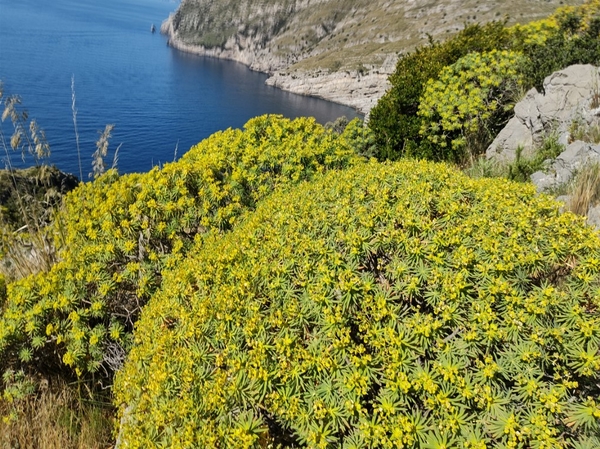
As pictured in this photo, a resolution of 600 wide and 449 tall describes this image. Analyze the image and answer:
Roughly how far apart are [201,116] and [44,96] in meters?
25.2

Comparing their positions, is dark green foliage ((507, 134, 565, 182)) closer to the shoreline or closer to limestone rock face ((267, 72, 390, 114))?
the shoreline

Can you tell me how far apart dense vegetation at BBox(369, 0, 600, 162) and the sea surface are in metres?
19.8

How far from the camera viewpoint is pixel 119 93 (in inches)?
2872

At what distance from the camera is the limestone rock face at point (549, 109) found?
8.49 m

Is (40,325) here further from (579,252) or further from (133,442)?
(579,252)

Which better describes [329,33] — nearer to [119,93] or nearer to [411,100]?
[119,93]

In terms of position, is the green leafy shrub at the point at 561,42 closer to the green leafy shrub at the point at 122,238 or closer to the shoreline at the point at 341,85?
the green leafy shrub at the point at 122,238

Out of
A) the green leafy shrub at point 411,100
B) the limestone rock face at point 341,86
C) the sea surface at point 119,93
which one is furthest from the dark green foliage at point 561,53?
the limestone rock face at point 341,86

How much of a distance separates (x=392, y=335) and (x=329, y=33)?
186 meters

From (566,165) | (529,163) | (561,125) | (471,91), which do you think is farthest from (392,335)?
(471,91)

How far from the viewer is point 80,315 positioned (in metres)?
4.52

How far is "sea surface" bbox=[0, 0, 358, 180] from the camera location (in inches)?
2066

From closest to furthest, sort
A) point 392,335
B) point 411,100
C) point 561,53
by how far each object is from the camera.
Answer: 1. point 392,335
2. point 561,53
3. point 411,100

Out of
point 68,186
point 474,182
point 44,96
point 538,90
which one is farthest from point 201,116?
point 474,182
